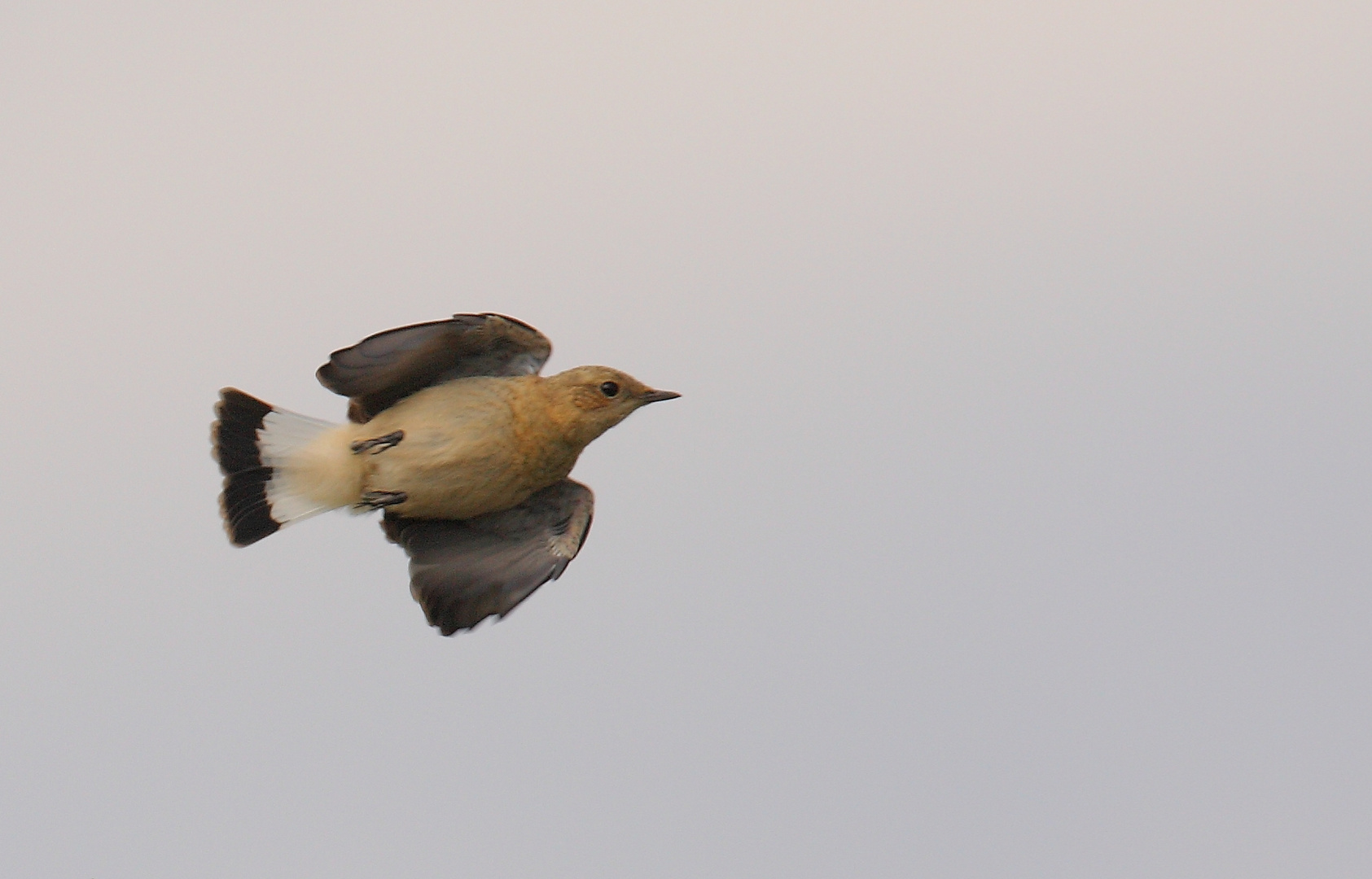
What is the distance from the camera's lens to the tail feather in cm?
1150

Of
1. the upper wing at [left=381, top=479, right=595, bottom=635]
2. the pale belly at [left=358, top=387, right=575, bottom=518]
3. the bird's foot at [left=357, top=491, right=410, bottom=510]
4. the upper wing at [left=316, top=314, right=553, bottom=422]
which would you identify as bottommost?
the upper wing at [left=381, top=479, right=595, bottom=635]

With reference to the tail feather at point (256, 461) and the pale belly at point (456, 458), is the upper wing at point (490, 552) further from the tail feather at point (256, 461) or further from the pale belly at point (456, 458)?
the tail feather at point (256, 461)

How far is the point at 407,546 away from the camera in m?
11.3

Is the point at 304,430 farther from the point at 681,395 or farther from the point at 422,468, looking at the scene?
the point at 681,395

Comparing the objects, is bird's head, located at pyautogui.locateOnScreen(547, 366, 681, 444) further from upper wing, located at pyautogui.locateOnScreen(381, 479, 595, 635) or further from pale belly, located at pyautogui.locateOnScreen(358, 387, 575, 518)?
upper wing, located at pyautogui.locateOnScreen(381, 479, 595, 635)

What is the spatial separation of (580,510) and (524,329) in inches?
51.9

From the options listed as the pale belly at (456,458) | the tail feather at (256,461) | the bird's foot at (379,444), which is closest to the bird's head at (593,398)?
the pale belly at (456,458)

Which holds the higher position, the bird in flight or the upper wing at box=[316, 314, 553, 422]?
the upper wing at box=[316, 314, 553, 422]

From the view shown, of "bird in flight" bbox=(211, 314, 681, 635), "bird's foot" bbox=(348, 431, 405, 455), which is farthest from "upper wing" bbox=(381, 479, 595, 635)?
"bird's foot" bbox=(348, 431, 405, 455)

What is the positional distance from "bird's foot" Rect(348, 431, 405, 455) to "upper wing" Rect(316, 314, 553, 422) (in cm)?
28

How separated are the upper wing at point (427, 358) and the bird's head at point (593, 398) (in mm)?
353

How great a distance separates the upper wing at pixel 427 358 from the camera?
10.7 metres

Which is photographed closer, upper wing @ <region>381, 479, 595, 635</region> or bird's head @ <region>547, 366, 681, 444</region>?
upper wing @ <region>381, 479, 595, 635</region>

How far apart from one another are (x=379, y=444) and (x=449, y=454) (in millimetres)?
544
